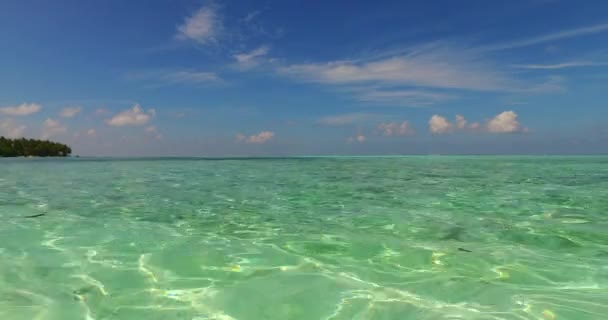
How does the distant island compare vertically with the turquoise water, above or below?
above

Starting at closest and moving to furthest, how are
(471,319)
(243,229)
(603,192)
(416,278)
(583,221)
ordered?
(471,319) < (416,278) < (243,229) < (583,221) < (603,192)

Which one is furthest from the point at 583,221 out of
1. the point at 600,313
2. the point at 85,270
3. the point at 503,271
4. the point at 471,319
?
the point at 85,270

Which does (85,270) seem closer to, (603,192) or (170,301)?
(170,301)

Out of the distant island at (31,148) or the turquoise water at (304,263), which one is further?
the distant island at (31,148)

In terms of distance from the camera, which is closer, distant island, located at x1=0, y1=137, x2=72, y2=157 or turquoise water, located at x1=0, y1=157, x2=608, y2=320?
turquoise water, located at x1=0, y1=157, x2=608, y2=320

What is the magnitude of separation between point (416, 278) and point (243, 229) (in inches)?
142

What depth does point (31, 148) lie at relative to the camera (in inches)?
3752

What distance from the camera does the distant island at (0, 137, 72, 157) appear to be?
294 ft

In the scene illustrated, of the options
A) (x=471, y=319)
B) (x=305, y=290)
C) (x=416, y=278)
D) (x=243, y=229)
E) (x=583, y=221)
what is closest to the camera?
(x=471, y=319)

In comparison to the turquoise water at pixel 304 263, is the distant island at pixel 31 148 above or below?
above

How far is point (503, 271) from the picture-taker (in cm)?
441

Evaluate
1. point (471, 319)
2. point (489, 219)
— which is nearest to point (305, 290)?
point (471, 319)

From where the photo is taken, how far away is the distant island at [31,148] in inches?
3525

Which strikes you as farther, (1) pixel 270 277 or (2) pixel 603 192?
(2) pixel 603 192
